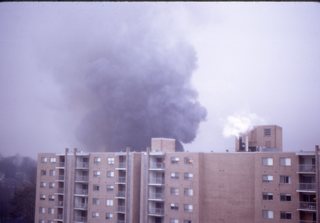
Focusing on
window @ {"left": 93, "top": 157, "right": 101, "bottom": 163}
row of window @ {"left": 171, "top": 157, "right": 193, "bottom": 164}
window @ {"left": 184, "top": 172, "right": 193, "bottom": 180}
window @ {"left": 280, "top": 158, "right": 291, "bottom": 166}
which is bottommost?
window @ {"left": 184, "top": 172, "right": 193, "bottom": 180}

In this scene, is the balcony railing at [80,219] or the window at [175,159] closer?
the window at [175,159]

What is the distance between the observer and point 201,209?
117 feet

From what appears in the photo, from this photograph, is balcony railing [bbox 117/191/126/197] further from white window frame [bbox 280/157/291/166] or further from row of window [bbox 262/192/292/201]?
white window frame [bbox 280/157/291/166]

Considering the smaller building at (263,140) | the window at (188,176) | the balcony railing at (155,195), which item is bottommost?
Answer: the balcony railing at (155,195)

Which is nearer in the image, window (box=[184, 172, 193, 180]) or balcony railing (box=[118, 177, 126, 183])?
window (box=[184, 172, 193, 180])

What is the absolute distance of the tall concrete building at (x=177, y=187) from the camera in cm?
3183

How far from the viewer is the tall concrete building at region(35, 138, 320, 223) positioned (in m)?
31.8

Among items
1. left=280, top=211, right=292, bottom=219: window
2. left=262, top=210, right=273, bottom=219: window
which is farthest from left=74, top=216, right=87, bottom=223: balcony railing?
left=280, top=211, right=292, bottom=219: window

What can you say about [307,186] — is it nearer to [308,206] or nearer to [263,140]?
[308,206]

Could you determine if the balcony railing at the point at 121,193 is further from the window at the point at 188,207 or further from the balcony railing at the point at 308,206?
the balcony railing at the point at 308,206

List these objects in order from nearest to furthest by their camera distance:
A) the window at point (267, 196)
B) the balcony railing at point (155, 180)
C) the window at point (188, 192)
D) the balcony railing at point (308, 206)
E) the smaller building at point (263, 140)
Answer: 1. the balcony railing at point (308, 206)
2. the window at point (267, 196)
3. the window at point (188, 192)
4. the smaller building at point (263, 140)
5. the balcony railing at point (155, 180)

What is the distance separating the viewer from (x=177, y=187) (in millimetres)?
36812

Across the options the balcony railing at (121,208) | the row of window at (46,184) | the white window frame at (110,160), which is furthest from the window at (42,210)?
the white window frame at (110,160)

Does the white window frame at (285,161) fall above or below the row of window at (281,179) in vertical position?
above
